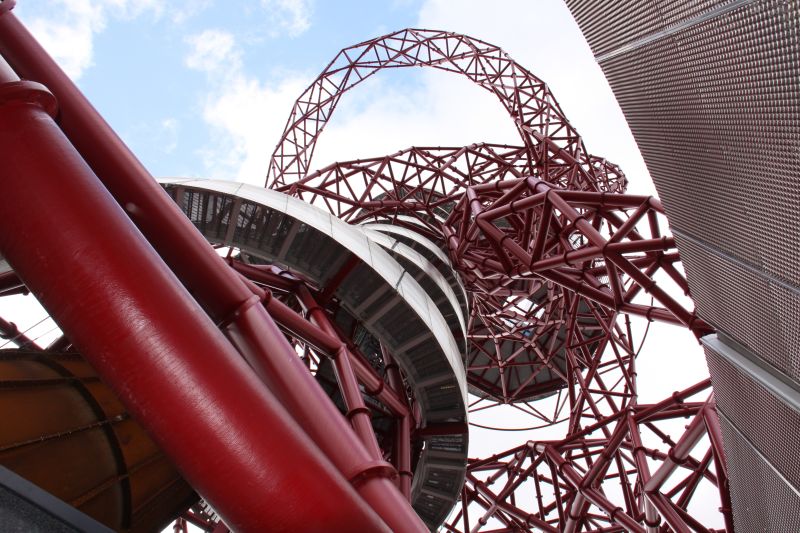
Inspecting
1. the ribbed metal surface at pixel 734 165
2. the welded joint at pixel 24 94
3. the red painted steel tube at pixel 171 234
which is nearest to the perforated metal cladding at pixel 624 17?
the ribbed metal surface at pixel 734 165

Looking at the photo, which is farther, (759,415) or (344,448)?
(344,448)

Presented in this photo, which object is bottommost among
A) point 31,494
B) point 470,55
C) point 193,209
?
point 31,494

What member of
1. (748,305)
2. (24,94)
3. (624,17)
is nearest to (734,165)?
(748,305)

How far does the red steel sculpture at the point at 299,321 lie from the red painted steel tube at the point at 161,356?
11 millimetres

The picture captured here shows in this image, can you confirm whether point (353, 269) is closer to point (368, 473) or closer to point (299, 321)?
point (299, 321)

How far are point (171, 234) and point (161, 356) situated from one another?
1710 millimetres

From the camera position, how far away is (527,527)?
68.0 ft

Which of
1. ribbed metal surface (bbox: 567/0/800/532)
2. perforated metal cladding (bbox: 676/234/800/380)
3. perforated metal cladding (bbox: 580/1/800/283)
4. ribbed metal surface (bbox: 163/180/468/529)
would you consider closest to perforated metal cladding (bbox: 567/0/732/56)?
ribbed metal surface (bbox: 567/0/800/532)

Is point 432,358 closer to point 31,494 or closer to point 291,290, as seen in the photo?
point 291,290

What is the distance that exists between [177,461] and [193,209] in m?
9.68

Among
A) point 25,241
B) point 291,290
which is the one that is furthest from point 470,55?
point 25,241

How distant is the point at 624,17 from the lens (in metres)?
4.70

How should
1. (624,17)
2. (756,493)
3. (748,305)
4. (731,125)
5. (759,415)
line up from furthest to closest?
1. (756,493)
2. (624,17)
3. (759,415)
4. (748,305)
5. (731,125)

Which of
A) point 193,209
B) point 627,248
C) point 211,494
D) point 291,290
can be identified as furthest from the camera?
point 291,290
